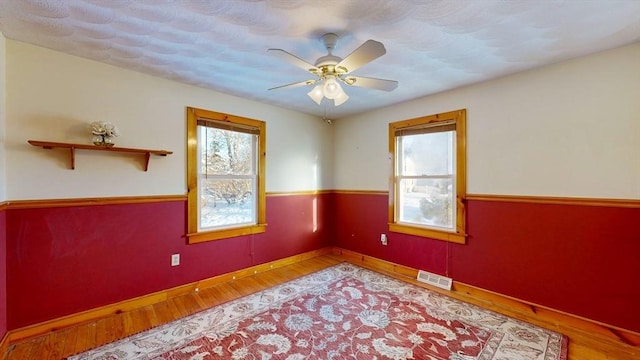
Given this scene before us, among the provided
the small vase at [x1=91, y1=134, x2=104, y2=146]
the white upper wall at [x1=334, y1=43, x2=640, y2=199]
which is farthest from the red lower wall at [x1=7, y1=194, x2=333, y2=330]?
the white upper wall at [x1=334, y1=43, x2=640, y2=199]

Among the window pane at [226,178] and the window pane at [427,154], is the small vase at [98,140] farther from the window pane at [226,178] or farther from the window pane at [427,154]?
the window pane at [427,154]

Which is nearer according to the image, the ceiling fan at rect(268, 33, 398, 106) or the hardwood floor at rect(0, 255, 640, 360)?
the ceiling fan at rect(268, 33, 398, 106)

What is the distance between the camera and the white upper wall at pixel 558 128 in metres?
2.12

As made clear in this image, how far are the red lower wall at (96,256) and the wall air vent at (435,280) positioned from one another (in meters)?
2.37

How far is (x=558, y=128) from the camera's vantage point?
2.43m

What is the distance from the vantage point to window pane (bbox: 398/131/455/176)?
3.26m

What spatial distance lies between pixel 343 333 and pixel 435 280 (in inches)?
62.2

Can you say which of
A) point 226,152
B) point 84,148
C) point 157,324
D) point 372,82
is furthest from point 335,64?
point 157,324

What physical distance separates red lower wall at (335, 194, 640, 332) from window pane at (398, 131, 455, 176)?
61cm

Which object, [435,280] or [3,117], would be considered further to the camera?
[435,280]

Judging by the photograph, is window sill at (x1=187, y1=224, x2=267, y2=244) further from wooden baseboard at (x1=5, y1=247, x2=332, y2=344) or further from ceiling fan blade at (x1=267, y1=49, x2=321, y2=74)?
ceiling fan blade at (x1=267, y1=49, x2=321, y2=74)

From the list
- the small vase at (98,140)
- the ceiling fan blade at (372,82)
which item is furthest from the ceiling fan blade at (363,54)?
the small vase at (98,140)

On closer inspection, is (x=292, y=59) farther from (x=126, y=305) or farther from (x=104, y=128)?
(x=126, y=305)

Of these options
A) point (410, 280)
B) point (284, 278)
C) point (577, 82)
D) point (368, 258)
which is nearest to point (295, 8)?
point (577, 82)
